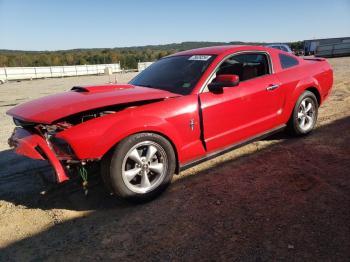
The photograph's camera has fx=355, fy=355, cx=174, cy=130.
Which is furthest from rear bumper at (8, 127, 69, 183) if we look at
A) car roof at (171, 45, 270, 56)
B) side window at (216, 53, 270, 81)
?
car roof at (171, 45, 270, 56)

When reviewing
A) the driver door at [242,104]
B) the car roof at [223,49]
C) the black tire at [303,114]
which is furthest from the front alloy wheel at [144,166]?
the black tire at [303,114]

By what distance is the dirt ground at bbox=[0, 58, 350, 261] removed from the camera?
295cm

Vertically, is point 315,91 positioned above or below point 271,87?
below

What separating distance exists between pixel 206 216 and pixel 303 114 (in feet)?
10.2

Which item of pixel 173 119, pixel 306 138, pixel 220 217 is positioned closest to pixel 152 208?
pixel 220 217

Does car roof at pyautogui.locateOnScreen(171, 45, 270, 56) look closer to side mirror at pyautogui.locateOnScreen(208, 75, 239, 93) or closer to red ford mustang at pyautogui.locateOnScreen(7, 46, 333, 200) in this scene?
red ford mustang at pyautogui.locateOnScreen(7, 46, 333, 200)

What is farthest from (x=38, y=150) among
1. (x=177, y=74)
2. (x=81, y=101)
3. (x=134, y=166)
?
(x=177, y=74)

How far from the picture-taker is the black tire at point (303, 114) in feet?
18.1

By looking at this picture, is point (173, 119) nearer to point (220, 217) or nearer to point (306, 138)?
point (220, 217)

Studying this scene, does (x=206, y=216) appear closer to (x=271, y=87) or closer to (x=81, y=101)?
(x=81, y=101)

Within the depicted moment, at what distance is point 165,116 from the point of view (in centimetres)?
389

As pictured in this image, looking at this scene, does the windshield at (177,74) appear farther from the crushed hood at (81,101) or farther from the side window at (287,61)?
the side window at (287,61)

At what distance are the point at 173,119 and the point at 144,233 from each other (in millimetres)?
1296

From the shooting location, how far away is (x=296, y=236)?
3025 mm
